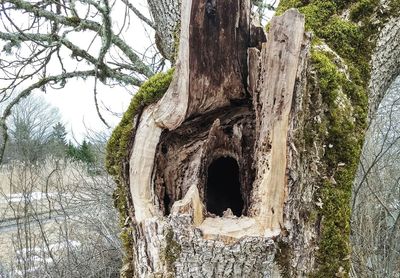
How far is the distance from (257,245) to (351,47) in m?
0.89

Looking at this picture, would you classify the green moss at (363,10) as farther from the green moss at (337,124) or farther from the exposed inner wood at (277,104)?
the exposed inner wood at (277,104)

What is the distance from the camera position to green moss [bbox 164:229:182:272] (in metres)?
1.16

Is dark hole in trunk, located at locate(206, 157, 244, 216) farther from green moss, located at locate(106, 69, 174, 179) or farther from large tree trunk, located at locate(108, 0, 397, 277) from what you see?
green moss, located at locate(106, 69, 174, 179)

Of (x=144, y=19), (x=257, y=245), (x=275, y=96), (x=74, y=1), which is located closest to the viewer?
(x=257, y=245)

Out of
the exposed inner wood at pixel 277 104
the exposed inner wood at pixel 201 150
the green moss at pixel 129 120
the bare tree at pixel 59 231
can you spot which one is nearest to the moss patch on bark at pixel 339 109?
the exposed inner wood at pixel 277 104

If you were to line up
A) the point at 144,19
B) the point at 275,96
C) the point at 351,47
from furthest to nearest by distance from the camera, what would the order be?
1. the point at 144,19
2. the point at 351,47
3. the point at 275,96

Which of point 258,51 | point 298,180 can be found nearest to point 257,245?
point 298,180

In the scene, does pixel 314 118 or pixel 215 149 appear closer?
pixel 314 118

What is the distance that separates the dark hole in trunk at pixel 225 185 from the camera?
1554mm

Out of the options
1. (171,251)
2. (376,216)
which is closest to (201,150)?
(171,251)

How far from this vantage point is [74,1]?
12.5ft

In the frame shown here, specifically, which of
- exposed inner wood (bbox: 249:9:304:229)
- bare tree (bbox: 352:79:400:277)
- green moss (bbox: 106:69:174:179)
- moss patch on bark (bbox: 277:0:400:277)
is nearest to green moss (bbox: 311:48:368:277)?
moss patch on bark (bbox: 277:0:400:277)

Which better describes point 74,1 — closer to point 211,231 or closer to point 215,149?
point 215,149

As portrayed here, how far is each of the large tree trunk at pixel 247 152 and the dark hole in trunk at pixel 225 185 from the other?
57 mm
